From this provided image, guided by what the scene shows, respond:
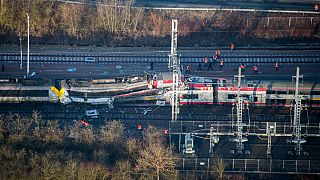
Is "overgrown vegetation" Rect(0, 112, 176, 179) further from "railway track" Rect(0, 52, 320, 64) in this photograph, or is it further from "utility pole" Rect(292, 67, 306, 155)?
"railway track" Rect(0, 52, 320, 64)

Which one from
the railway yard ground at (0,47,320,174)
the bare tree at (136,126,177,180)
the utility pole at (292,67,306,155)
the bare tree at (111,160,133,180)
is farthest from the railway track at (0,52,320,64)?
the bare tree at (111,160,133,180)

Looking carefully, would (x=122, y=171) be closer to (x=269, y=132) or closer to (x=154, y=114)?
(x=154, y=114)

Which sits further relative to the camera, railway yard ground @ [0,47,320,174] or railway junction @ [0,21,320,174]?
railway junction @ [0,21,320,174]

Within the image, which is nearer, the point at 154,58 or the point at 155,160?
the point at 155,160

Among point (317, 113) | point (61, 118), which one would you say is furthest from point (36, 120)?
point (317, 113)

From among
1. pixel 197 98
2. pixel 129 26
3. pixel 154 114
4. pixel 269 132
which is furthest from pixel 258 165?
pixel 129 26

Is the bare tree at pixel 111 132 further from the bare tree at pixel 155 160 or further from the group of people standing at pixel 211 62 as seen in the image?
the group of people standing at pixel 211 62
